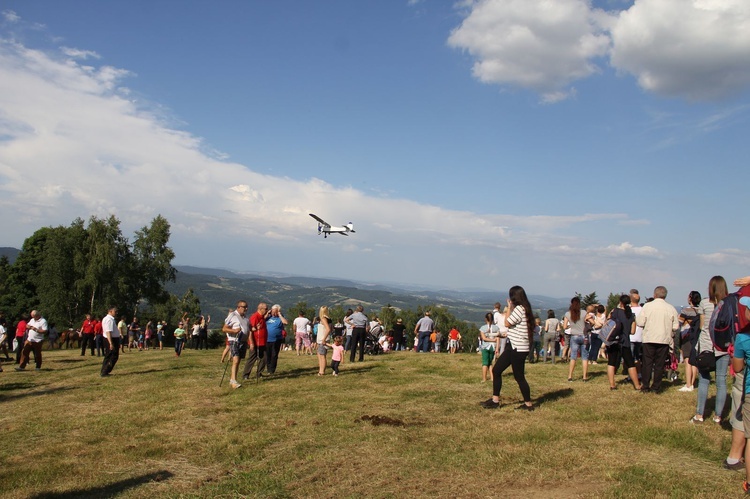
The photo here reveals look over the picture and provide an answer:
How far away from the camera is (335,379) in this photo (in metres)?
13.1

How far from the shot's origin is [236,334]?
1231cm

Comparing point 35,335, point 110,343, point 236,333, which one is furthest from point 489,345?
point 35,335

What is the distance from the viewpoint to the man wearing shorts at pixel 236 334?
472 inches

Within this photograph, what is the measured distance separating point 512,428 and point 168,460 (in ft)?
16.4

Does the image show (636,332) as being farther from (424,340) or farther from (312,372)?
(424,340)

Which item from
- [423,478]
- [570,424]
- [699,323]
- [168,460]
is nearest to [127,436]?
[168,460]

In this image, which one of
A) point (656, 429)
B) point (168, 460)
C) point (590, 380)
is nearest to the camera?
point (168, 460)

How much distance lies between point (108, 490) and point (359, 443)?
10.4 ft

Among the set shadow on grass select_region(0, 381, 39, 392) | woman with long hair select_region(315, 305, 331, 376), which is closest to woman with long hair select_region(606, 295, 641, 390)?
woman with long hair select_region(315, 305, 331, 376)

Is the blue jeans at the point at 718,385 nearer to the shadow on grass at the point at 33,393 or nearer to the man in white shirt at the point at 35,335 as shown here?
the shadow on grass at the point at 33,393

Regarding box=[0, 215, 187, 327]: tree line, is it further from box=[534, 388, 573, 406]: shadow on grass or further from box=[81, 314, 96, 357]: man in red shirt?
box=[534, 388, 573, 406]: shadow on grass

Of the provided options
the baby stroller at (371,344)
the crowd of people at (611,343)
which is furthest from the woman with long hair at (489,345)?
the baby stroller at (371,344)

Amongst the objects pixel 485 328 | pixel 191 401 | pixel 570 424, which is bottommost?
pixel 191 401

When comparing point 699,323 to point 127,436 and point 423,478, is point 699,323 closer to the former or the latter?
point 423,478
